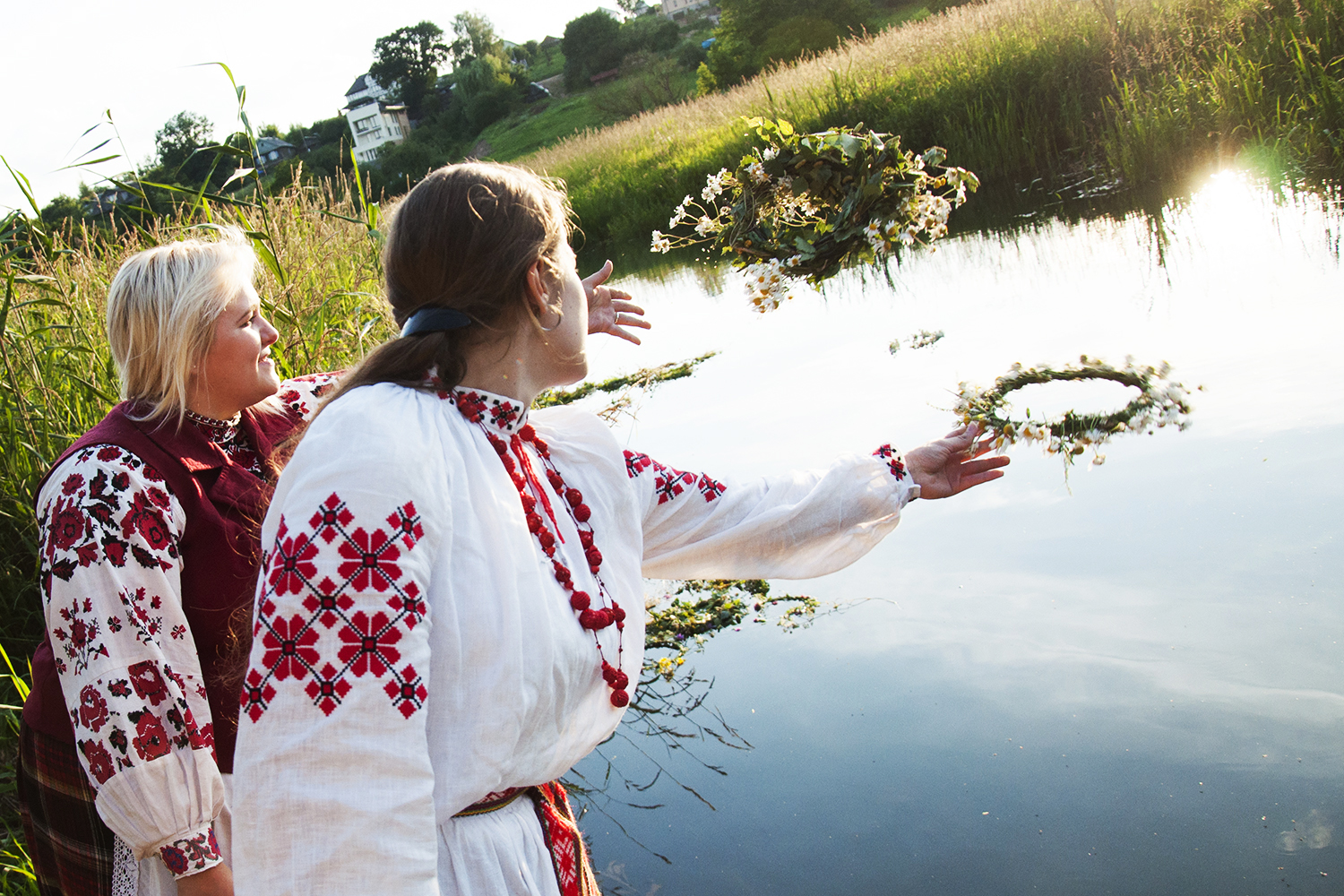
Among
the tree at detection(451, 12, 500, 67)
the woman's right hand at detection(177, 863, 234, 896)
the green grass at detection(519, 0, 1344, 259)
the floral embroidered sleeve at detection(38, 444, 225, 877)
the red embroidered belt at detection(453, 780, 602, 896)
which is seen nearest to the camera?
the red embroidered belt at detection(453, 780, 602, 896)

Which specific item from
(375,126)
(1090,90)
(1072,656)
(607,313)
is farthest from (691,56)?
(607,313)

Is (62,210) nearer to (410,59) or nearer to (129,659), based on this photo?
(129,659)

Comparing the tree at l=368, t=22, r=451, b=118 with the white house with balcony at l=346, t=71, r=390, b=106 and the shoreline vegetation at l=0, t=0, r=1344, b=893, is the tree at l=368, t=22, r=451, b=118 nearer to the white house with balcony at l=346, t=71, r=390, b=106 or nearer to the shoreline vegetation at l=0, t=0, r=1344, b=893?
the white house with balcony at l=346, t=71, r=390, b=106

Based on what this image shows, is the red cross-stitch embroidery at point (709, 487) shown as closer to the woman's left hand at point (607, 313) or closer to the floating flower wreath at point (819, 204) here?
the woman's left hand at point (607, 313)

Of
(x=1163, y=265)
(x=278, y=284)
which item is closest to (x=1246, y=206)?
(x=1163, y=265)

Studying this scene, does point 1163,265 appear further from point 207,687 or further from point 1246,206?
point 207,687

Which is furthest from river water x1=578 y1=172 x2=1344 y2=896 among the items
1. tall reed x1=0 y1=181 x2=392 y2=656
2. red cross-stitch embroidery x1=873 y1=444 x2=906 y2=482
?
tall reed x1=0 y1=181 x2=392 y2=656

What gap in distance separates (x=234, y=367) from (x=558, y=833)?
4.03 feet

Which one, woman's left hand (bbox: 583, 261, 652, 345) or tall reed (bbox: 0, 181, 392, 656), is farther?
tall reed (bbox: 0, 181, 392, 656)

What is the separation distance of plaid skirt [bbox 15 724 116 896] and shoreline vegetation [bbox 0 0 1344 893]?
0.73 metres

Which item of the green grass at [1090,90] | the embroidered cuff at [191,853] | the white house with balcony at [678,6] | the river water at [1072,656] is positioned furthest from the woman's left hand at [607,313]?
the white house with balcony at [678,6]

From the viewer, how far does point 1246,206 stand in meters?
5.40

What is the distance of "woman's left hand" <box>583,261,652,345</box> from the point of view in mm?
2113

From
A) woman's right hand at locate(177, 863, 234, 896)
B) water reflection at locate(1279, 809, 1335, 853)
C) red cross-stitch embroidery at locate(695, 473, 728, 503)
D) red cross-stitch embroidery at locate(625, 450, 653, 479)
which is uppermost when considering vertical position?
red cross-stitch embroidery at locate(625, 450, 653, 479)
